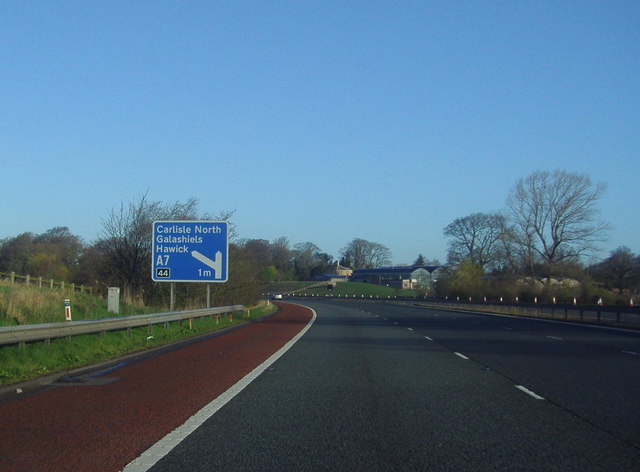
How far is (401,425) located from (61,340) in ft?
36.9

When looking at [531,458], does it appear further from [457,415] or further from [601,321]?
[601,321]

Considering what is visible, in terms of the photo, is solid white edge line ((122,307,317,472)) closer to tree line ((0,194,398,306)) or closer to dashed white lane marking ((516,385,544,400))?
dashed white lane marking ((516,385,544,400))

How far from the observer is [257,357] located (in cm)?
1778

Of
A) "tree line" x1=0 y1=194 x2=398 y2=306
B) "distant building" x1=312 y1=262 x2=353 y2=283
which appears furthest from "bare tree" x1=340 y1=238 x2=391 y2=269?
"tree line" x1=0 y1=194 x2=398 y2=306

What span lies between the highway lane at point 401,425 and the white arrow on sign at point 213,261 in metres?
14.8

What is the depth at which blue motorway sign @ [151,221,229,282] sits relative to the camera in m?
29.9

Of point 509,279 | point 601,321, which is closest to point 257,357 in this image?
point 601,321

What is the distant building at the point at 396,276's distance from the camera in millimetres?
175875

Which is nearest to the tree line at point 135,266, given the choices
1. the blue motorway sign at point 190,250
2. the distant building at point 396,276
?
the blue motorway sign at point 190,250

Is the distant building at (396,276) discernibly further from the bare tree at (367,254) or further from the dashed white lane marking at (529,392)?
the dashed white lane marking at (529,392)

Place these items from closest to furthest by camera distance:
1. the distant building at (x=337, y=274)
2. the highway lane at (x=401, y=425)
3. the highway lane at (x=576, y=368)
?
the highway lane at (x=401, y=425) < the highway lane at (x=576, y=368) < the distant building at (x=337, y=274)

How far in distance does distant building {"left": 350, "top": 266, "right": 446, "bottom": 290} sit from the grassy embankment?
481ft

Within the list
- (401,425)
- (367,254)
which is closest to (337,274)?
(367,254)

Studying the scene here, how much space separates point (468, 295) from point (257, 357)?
6849 centimetres
